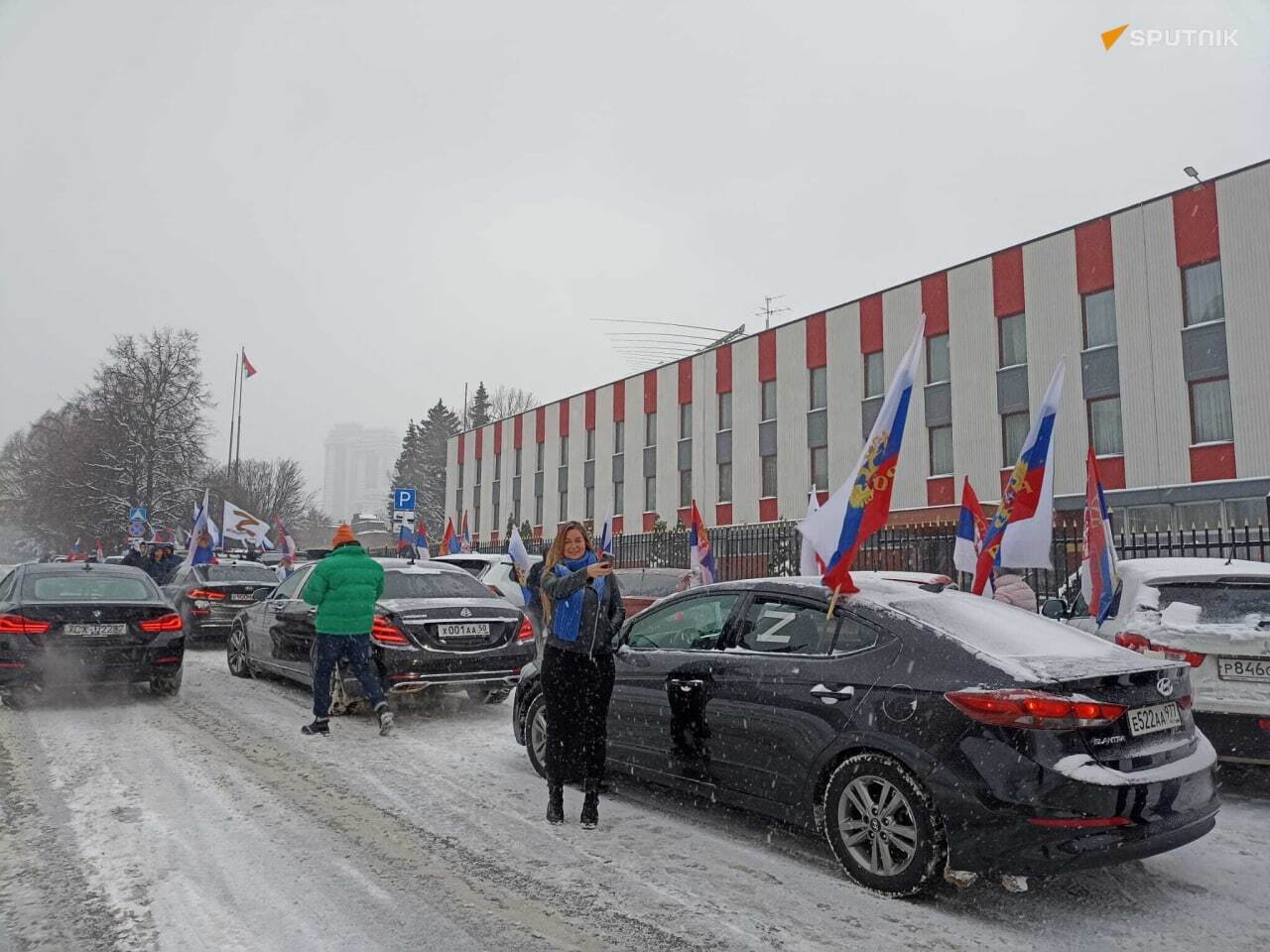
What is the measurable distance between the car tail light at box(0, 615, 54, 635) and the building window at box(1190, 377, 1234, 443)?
2266 centimetres

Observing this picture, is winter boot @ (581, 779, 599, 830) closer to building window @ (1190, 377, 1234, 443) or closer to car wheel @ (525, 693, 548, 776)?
car wheel @ (525, 693, 548, 776)

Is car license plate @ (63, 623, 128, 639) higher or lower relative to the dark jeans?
higher

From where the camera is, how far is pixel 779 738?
4578 mm

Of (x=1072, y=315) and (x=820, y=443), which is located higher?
(x=1072, y=315)

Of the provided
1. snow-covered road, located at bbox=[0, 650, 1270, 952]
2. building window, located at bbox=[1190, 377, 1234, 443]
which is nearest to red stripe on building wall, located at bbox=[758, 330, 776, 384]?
building window, located at bbox=[1190, 377, 1234, 443]

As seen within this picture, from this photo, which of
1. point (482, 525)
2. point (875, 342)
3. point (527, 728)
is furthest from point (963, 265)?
point (482, 525)

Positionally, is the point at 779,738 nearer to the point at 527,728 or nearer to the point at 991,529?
the point at 527,728

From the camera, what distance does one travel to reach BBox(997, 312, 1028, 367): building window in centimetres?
2450

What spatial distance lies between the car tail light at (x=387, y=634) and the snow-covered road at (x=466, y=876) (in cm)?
164

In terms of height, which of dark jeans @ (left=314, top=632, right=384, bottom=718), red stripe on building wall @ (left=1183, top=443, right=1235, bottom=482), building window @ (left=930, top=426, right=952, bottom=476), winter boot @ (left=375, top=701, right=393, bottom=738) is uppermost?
building window @ (left=930, top=426, right=952, bottom=476)

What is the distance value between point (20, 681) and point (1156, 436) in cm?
2278

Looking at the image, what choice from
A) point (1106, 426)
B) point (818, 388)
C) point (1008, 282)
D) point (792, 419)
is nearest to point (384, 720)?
point (1106, 426)

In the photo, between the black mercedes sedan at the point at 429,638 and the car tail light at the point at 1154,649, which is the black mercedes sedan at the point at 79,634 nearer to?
the black mercedes sedan at the point at 429,638

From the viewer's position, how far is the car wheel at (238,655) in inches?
436
